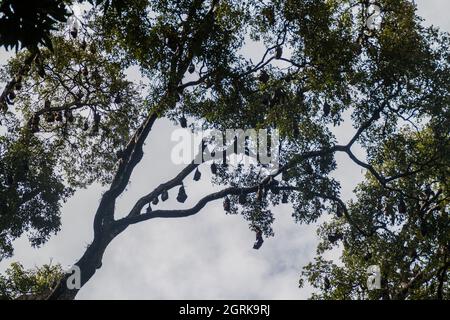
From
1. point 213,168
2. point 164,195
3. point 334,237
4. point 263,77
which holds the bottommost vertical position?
point 334,237

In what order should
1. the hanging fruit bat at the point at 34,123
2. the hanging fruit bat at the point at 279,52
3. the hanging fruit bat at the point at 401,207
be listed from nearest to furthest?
the hanging fruit bat at the point at 279,52
the hanging fruit bat at the point at 401,207
the hanging fruit bat at the point at 34,123

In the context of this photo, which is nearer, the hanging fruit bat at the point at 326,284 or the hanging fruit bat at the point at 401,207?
the hanging fruit bat at the point at 401,207

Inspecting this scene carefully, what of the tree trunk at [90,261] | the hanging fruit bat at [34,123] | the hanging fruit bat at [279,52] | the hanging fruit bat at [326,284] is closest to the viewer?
the hanging fruit bat at [279,52]

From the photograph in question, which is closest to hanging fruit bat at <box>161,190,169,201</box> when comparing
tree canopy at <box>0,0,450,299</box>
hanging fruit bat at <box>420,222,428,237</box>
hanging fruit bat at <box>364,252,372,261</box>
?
tree canopy at <box>0,0,450,299</box>

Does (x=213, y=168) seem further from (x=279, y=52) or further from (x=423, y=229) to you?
(x=423, y=229)

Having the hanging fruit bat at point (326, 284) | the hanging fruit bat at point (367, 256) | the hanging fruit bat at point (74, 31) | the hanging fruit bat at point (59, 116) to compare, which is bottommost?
the hanging fruit bat at point (326, 284)

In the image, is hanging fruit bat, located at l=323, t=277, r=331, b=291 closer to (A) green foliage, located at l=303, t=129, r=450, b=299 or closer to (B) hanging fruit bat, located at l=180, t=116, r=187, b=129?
(A) green foliage, located at l=303, t=129, r=450, b=299

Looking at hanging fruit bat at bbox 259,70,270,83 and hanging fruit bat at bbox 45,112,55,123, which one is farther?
hanging fruit bat at bbox 45,112,55,123

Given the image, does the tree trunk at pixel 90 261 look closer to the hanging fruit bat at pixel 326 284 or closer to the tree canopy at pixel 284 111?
the tree canopy at pixel 284 111

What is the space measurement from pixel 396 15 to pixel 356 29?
1629mm

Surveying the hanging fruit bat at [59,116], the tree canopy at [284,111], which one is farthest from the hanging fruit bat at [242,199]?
the hanging fruit bat at [59,116]

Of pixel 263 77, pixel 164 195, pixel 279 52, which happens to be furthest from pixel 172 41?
pixel 164 195

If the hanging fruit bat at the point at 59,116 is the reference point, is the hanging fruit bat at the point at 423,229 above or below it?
below

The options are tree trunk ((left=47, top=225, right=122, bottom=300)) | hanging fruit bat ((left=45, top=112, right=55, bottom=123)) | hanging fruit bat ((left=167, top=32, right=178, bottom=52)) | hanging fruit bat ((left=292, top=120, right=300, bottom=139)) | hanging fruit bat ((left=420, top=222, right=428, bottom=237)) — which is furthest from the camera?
hanging fruit bat ((left=45, top=112, right=55, bottom=123))
